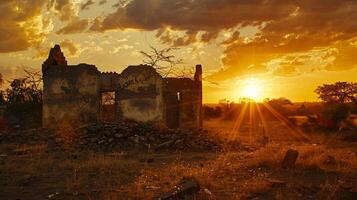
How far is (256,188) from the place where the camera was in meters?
9.92

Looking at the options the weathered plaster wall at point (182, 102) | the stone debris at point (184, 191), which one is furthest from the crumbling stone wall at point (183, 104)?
the stone debris at point (184, 191)

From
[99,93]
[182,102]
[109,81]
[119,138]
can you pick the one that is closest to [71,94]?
[99,93]

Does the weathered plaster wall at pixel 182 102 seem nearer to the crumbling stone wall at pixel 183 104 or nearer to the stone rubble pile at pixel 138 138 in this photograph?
the crumbling stone wall at pixel 183 104

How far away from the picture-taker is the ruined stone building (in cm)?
2403

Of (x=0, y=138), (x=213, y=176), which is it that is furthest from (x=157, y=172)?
(x=0, y=138)

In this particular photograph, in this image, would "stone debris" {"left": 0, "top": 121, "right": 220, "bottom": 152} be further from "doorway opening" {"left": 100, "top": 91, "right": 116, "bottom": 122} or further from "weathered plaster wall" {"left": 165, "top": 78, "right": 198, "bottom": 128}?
"doorway opening" {"left": 100, "top": 91, "right": 116, "bottom": 122}

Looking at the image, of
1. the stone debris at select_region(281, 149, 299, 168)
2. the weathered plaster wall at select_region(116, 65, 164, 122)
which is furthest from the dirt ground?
→ the weathered plaster wall at select_region(116, 65, 164, 122)

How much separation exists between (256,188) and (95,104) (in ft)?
50.8

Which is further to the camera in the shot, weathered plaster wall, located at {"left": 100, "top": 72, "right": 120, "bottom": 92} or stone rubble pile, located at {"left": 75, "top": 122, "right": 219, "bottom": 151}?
weathered plaster wall, located at {"left": 100, "top": 72, "right": 120, "bottom": 92}

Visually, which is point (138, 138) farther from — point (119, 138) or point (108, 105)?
point (108, 105)

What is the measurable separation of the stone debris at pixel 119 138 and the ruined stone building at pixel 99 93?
1806 mm

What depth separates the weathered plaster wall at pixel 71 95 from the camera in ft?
80.2

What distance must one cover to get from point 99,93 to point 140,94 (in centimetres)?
199

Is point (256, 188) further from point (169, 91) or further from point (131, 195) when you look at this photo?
point (169, 91)
